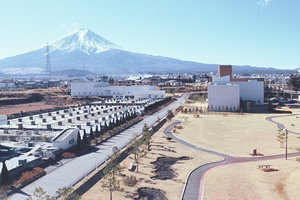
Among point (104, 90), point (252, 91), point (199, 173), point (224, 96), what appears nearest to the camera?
point (199, 173)

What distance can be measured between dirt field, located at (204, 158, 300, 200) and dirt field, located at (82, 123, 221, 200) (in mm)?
1671

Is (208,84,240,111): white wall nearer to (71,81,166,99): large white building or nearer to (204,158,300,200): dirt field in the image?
(71,81,166,99): large white building

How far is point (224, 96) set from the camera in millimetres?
52375

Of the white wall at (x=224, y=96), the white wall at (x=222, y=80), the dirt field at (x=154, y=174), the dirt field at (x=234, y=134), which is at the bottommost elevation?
the dirt field at (x=154, y=174)

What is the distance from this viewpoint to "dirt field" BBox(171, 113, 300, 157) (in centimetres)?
2610

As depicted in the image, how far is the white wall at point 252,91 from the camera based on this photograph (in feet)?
197

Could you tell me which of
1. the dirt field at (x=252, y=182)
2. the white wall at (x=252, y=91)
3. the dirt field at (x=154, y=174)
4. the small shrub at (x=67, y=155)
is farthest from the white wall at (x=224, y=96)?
the small shrub at (x=67, y=155)

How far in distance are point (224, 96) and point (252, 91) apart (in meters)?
11.0

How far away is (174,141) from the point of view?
2894 centimetres

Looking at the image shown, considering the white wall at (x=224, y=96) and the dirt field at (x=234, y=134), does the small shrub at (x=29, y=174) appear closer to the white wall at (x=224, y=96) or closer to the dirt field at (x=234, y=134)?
the dirt field at (x=234, y=134)

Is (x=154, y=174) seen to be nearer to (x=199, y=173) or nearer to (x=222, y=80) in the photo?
(x=199, y=173)

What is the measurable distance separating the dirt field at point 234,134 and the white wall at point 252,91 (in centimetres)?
1565

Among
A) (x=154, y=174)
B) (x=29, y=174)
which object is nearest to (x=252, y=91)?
(x=154, y=174)

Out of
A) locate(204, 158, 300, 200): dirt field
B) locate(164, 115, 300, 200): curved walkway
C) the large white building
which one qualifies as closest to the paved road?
locate(164, 115, 300, 200): curved walkway
